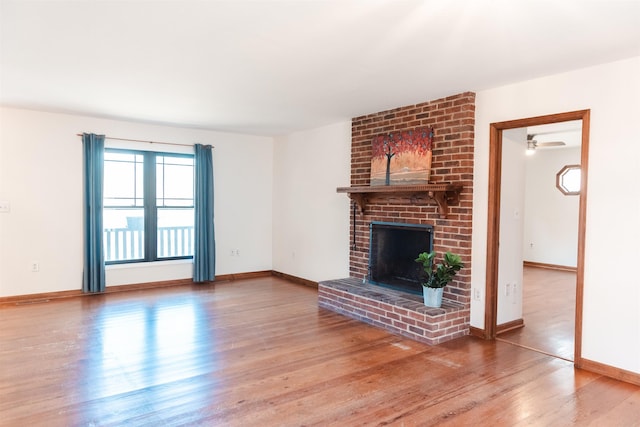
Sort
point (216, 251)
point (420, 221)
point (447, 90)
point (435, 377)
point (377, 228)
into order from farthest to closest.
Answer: point (216, 251) → point (377, 228) → point (420, 221) → point (447, 90) → point (435, 377)

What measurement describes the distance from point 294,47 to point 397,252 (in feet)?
8.96

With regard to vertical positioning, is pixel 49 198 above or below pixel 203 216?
above

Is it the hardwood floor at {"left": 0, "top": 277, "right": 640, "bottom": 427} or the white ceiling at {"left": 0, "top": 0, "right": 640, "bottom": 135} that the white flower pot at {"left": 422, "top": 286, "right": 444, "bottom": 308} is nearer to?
the hardwood floor at {"left": 0, "top": 277, "right": 640, "bottom": 427}

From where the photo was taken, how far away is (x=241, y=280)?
6750 millimetres

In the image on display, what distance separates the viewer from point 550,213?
8.25 metres

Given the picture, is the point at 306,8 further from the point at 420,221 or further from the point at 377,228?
the point at 377,228

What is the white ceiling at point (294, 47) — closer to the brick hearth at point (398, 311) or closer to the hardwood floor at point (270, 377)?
the brick hearth at point (398, 311)

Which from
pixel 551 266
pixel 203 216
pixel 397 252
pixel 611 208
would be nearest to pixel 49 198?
pixel 203 216

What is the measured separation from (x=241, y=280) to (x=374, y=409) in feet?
14.8

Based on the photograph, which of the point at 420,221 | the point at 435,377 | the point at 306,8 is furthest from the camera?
the point at 420,221

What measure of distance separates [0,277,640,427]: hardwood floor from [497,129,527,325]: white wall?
61 centimetres

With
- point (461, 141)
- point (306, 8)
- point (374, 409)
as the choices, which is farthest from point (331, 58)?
point (374, 409)

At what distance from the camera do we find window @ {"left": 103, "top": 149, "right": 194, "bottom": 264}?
5867 millimetres

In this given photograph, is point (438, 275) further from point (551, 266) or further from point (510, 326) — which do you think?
point (551, 266)
